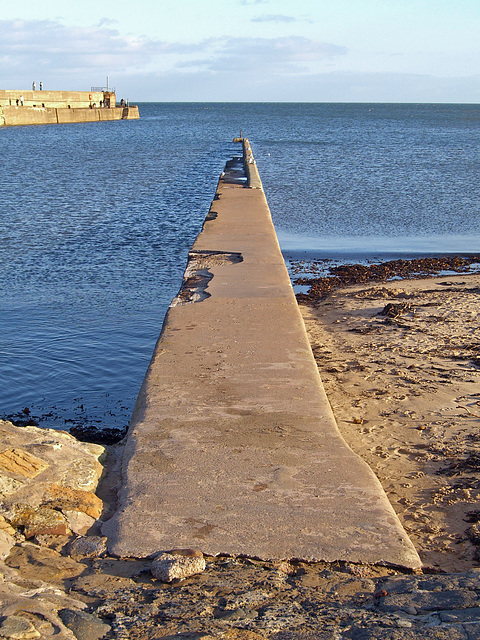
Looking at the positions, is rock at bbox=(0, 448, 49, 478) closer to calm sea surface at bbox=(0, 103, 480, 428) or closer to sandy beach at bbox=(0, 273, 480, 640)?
sandy beach at bbox=(0, 273, 480, 640)

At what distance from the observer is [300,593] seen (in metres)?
2.48

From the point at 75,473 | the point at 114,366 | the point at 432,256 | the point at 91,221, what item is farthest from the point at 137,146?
the point at 75,473

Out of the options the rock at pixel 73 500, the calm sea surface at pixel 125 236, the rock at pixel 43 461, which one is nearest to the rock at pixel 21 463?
the rock at pixel 43 461

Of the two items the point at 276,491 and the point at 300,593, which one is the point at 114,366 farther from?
the point at 300,593

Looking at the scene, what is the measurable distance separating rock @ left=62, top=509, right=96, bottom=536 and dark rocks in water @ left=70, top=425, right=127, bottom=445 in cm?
197

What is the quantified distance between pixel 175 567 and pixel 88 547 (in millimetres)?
454

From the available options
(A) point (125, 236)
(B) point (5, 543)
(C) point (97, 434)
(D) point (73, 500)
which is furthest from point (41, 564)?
(A) point (125, 236)

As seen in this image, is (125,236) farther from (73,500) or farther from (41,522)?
(41,522)

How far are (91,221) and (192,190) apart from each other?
6.89m

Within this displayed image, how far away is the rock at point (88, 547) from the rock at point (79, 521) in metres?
0.08

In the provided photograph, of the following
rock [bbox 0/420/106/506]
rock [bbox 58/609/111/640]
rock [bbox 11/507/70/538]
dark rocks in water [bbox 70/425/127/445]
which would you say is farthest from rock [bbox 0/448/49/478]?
dark rocks in water [bbox 70/425/127/445]

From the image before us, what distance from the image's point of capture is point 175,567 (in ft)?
8.46

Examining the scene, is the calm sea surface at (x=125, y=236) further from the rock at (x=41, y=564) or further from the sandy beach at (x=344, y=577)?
the rock at (x=41, y=564)

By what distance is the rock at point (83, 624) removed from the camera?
7.23 ft
